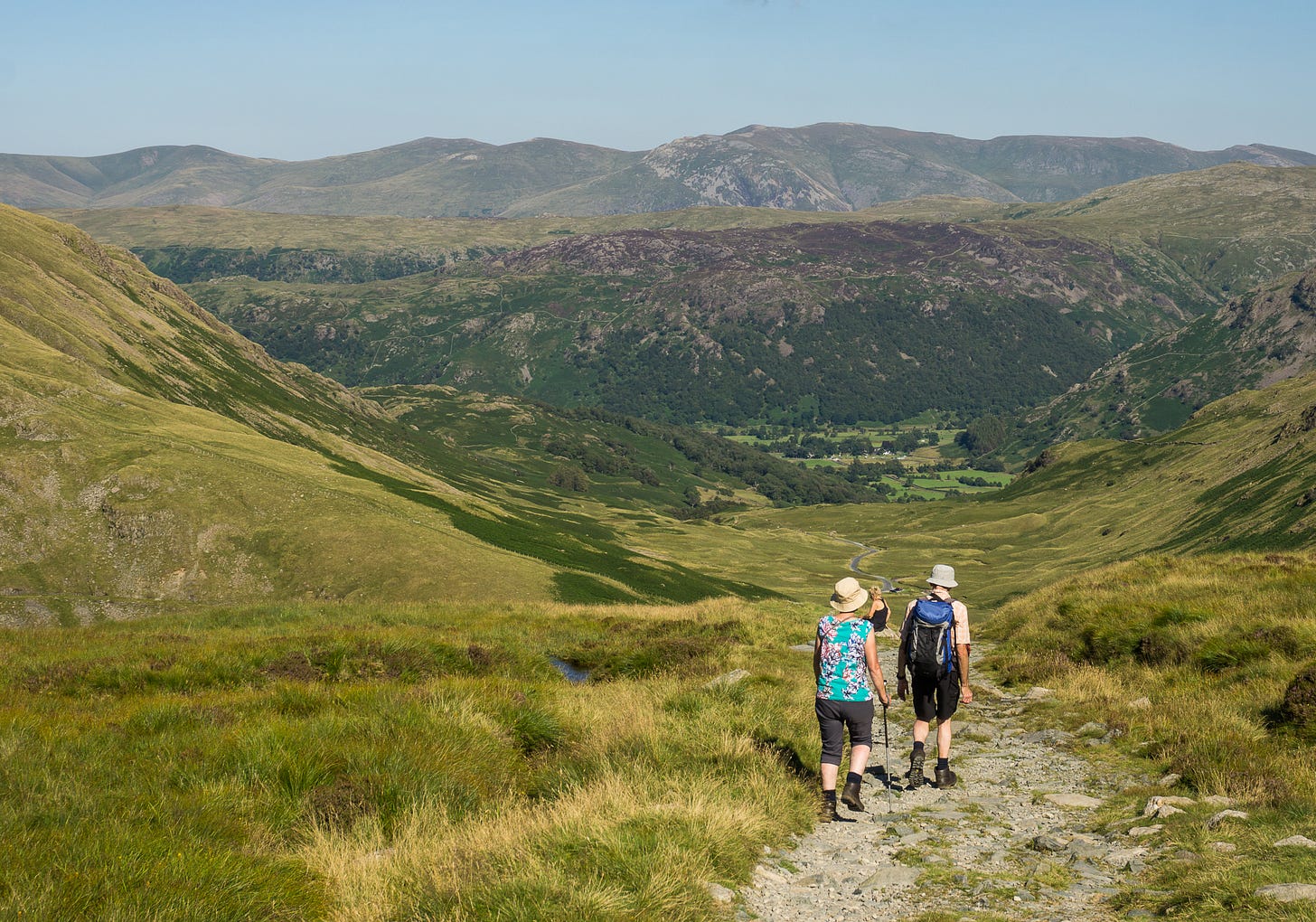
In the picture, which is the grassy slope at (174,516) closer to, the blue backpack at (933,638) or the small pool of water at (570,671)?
the small pool of water at (570,671)

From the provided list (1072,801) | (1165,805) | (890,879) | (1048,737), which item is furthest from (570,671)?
(1165,805)

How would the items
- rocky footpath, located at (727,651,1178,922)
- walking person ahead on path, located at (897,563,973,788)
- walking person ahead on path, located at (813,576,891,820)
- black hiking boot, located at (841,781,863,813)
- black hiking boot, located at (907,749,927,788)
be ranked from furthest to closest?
walking person ahead on path, located at (897,563,973,788)
black hiking boot, located at (907,749,927,788)
walking person ahead on path, located at (813,576,891,820)
black hiking boot, located at (841,781,863,813)
rocky footpath, located at (727,651,1178,922)

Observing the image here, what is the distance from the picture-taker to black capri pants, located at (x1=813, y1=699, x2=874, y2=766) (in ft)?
49.0

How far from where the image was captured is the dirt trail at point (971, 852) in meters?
10.5

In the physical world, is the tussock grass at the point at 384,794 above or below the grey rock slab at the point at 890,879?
above

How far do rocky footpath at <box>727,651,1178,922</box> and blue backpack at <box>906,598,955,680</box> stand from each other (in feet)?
7.20

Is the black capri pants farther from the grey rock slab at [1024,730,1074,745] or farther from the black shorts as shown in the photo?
the grey rock slab at [1024,730,1074,745]

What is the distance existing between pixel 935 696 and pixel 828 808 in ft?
13.2

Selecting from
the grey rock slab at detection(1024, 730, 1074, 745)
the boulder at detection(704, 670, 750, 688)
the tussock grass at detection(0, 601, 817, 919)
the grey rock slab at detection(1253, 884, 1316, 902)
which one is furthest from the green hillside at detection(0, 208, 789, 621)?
the grey rock slab at detection(1253, 884, 1316, 902)

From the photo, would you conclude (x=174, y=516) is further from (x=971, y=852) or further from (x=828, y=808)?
(x=971, y=852)

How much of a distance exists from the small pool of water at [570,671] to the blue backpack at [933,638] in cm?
1464

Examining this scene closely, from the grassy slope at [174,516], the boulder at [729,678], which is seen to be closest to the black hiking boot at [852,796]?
the boulder at [729,678]

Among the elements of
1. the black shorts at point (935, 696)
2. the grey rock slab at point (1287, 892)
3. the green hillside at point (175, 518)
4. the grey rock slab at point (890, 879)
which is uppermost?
the grey rock slab at point (1287, 892)

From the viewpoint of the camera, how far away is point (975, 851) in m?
12.6
